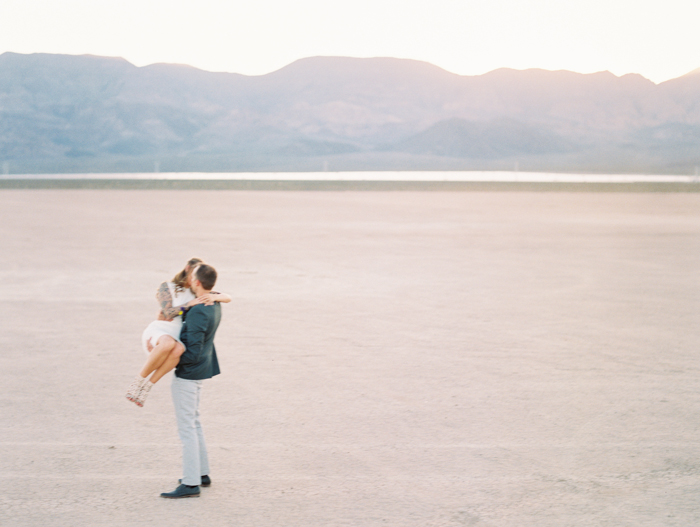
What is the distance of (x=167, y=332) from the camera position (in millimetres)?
4820

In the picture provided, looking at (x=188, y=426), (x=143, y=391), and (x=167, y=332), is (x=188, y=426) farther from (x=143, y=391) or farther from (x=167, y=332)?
(x=167, y=332)

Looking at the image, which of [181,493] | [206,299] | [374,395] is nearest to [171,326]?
[206,299]

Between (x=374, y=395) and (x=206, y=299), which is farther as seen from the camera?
(x=374, y=395)

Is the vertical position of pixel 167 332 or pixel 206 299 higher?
pixel 206 299

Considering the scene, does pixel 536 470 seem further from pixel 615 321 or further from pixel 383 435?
pixel 615 321

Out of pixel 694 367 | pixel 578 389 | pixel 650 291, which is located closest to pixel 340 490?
pixel 578 389

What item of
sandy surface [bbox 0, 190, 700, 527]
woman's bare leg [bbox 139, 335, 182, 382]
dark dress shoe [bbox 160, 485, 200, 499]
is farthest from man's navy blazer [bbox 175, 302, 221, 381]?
sandy surface [bbox 0, 190, 700, 527]

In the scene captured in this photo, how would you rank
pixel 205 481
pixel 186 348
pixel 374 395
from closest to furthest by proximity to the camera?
pixel 186 348, pixel 205 481, pixel 374 395

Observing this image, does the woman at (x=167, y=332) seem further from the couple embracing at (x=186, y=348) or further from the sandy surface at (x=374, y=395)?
the sandy surface at (x=374, y=395)

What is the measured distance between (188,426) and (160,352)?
1.73 feet

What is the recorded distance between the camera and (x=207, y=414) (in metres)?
6.52

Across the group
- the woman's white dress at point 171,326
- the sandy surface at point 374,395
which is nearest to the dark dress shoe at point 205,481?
the sandy surface at point 374,395

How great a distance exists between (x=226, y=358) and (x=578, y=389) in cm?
362

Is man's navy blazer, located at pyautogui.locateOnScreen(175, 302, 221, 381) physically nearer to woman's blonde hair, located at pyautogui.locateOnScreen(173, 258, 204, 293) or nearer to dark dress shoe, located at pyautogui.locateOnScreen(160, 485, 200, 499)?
woman's blonde hair, located at pyautogui.locateOnScreen(173, 258, 204, 293)
